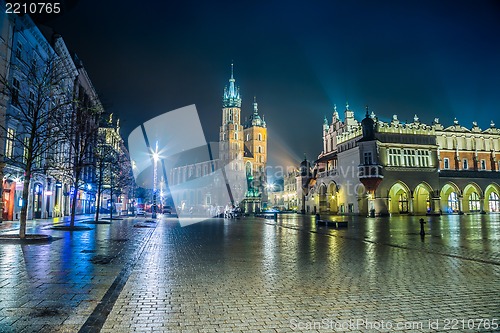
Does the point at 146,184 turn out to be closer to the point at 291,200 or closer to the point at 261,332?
the point at 291,200

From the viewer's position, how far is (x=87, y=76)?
57562mm

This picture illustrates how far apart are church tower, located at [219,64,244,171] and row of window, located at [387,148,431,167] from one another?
8193 cm

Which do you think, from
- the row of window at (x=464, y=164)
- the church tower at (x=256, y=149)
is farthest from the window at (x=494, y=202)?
the church tower at (x=256, y=149)

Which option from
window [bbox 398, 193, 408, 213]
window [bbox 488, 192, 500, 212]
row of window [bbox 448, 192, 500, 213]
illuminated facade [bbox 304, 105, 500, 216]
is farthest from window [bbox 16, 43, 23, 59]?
window [bbox 488, 192, 500, 212]

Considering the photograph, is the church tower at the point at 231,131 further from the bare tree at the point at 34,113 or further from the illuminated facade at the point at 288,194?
the bare tree at the point at 34,113

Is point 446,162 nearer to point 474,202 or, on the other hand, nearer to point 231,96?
point 474,202

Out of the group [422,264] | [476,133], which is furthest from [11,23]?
[476,133]

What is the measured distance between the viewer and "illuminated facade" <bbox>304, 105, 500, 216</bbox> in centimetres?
6278

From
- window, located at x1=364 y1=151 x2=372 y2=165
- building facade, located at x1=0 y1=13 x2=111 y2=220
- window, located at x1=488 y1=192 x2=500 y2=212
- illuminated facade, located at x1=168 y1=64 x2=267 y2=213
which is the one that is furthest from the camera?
illuminated facade, located at x1=168 y1=64 x2=267 y2=213

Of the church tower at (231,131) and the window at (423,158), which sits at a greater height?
the church tower at (231,131)

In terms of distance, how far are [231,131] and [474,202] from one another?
9157 cm

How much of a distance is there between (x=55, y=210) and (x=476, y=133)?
7653 cm

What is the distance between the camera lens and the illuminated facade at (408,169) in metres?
62.8

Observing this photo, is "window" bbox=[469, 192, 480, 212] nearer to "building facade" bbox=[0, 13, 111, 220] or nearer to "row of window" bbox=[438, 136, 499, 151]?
"row of window" bbox=[438, 136, 499, 151]
